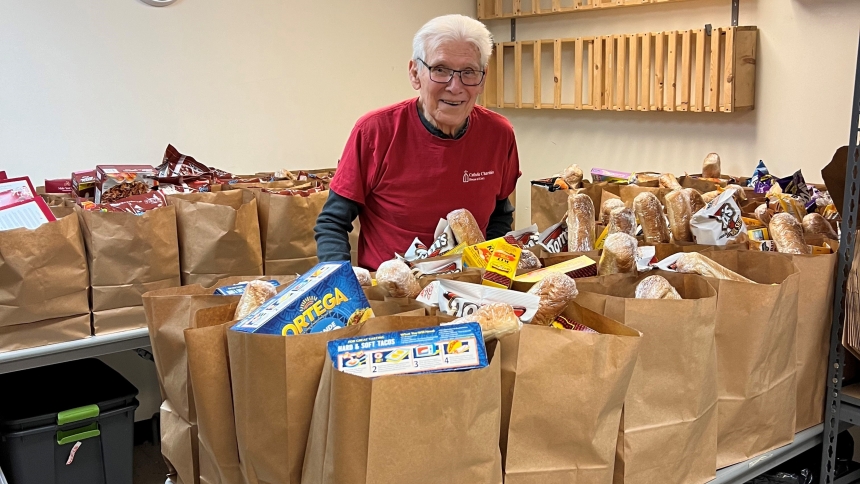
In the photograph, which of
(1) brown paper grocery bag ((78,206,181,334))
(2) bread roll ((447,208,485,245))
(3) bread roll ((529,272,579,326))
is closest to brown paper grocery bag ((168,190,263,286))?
(1) brown paper grocery bag ((78,206,181,334))

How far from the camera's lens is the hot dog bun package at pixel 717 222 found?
1.78 meters

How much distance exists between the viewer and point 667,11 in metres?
3.80

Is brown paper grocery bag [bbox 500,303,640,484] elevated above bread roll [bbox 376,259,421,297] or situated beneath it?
situated beneath

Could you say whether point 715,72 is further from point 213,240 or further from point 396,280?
point 396,280

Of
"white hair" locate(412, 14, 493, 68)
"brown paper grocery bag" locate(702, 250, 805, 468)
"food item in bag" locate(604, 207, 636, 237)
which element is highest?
"white hair" locate(412, 14, 493, 68)

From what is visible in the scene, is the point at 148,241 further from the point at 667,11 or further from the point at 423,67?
the point at 667,11

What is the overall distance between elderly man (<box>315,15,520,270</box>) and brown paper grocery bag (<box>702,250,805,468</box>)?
0.98 m

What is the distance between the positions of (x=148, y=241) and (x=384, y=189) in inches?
29.7

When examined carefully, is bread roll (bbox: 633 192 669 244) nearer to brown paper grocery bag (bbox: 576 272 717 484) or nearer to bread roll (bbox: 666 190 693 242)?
bread roll (bbox: 666 190 693 242)

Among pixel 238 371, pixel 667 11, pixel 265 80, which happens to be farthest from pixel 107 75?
pixel 238 371

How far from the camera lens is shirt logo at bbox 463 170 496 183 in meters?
2.26

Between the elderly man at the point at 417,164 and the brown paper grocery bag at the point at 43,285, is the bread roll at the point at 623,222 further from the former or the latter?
the brown paper grocery bag at the point at 43,285

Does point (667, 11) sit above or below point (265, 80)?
above

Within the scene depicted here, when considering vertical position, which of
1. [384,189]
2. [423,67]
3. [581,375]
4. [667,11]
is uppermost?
[667,11]
